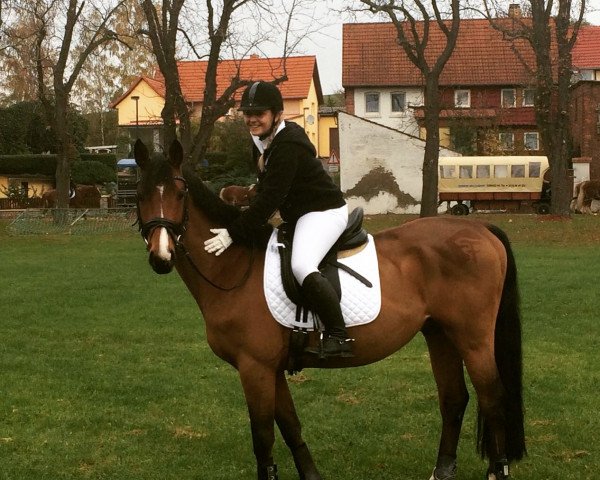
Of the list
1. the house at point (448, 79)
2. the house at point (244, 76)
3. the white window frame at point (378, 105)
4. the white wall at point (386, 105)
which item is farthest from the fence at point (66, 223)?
the white window frame at point (378, 105)

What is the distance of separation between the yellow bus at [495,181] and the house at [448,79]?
13.6 meters

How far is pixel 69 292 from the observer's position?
50.6ft

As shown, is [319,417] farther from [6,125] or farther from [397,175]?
[6,125]

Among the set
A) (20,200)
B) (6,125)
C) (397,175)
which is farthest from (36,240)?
(6,125)

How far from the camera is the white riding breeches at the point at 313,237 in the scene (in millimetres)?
5273

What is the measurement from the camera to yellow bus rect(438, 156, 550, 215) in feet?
128

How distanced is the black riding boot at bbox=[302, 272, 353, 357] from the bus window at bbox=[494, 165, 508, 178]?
115ft

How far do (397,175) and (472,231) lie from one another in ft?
119

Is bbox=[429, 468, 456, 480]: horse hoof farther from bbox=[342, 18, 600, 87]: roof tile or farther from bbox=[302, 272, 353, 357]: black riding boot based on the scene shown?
bbox=[342, 18, 600, 87]: roof tile

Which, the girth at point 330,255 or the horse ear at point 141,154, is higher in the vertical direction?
the horse ear at point 141,154

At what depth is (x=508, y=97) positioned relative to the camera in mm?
57156

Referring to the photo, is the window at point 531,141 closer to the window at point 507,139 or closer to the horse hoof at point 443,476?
the window at point 507,139

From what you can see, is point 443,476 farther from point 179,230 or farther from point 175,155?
point 175,155

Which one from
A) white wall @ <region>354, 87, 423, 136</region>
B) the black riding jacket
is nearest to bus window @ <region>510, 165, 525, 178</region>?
white wall @ <region>354, 87, 423, 136</region>
